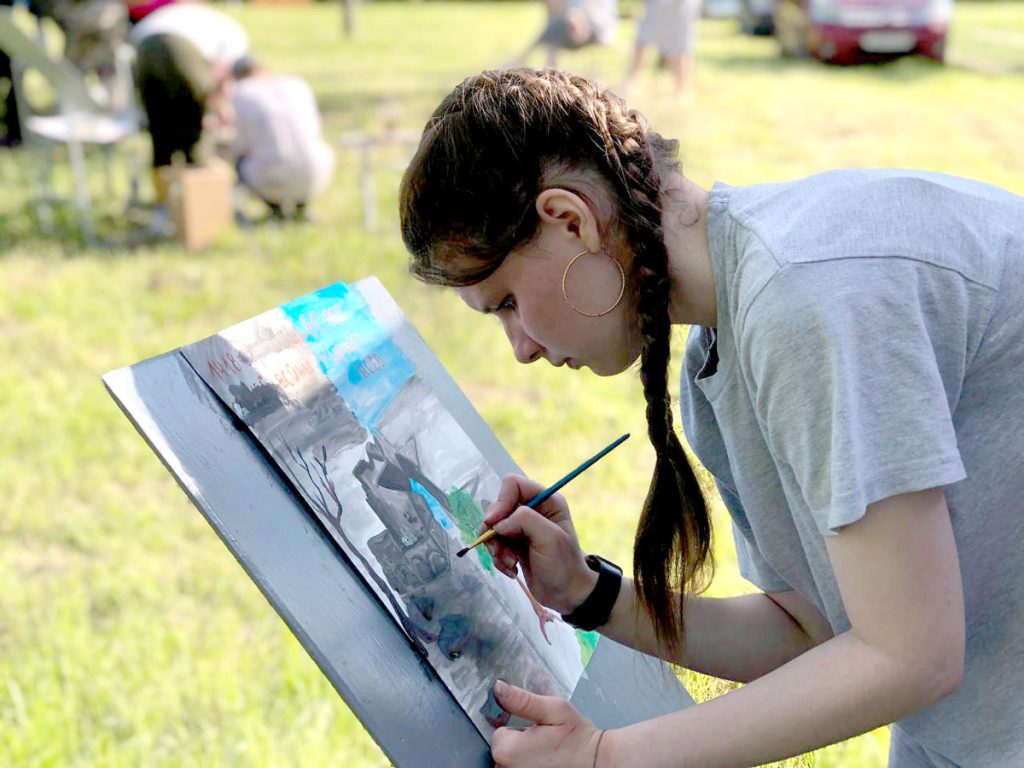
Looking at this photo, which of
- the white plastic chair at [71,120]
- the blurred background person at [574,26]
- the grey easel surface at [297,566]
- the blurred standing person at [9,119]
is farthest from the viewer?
the blurred background person at [574,26]

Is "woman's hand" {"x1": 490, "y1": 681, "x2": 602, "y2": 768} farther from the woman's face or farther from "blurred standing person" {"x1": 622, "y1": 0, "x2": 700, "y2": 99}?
"blurred standing person" {"x1": 622, "y1": 0, "x2": 700, "y2": 99}

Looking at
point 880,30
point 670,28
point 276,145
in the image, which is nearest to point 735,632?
point 276,145

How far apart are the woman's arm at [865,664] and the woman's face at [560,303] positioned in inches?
12.5

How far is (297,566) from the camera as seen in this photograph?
1.17 metres

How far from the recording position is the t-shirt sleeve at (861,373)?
96 cm

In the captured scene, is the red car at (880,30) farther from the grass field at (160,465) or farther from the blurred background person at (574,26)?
the blurred background person at (574,26)

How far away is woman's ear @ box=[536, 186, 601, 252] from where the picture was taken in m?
1.12

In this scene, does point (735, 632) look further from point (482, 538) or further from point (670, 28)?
point (670, 28)

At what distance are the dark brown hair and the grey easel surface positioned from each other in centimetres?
27

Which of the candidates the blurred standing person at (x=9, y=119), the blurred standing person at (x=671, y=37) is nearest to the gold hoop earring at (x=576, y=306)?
the blurred standing person at (x=9, y=119)

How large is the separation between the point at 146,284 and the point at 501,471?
388 centimetres

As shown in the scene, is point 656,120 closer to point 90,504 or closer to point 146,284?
point 146,284

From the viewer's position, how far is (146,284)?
5121mm

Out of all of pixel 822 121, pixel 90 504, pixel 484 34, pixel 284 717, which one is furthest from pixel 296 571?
pixel 484 34
